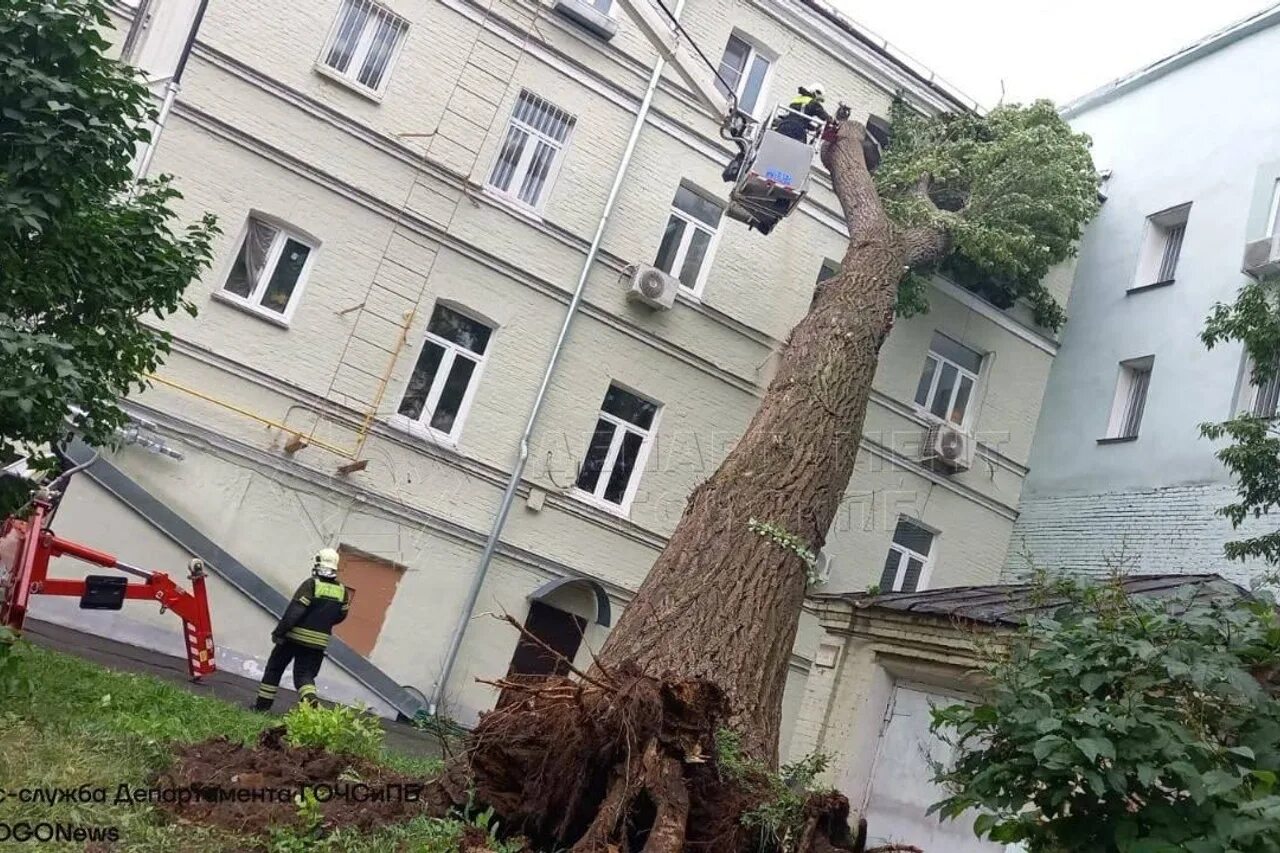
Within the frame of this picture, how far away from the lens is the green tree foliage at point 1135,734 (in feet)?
10.8

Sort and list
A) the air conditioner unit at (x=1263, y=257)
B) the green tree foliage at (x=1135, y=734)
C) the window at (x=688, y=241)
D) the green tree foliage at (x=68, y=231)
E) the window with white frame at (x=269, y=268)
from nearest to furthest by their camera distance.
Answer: the green tree foliage at (x=1135, y=734), the green tree foliage at (x=68, y=231), the window with white frame at (x=269, y=268), the air conditioner unit at (x=1263, y=257), the window at (x=688, y=241)

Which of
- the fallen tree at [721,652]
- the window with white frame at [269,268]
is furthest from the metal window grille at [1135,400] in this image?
the window with white frame at [269,268]

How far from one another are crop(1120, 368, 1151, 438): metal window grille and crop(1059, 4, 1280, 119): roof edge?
5.32 meters

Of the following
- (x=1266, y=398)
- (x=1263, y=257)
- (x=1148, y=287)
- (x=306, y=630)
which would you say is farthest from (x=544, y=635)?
(x=1263, y=257)

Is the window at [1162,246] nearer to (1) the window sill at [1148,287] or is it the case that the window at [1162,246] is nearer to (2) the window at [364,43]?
(1) the window sill at [1148,287]

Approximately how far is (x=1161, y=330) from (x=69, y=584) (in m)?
14.7

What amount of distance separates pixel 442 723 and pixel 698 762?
1615mm

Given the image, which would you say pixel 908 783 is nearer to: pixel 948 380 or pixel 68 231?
pixel 68 231

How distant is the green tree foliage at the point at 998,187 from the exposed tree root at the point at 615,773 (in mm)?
10230

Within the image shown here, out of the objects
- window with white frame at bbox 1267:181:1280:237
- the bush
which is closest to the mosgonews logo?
the bush

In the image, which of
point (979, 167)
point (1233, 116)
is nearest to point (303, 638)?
point (979, 167)

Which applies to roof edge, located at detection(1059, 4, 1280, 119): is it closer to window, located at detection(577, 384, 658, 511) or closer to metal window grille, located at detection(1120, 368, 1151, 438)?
metal window grille, located at detection(1120, 368, 1151, 438)

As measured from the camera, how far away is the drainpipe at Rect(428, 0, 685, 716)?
12.7 m

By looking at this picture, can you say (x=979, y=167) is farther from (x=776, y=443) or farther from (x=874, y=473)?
(x=776, y=443)
